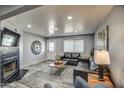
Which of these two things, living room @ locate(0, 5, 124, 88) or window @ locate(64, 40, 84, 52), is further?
window @ locate(64, 40, 84, 52)

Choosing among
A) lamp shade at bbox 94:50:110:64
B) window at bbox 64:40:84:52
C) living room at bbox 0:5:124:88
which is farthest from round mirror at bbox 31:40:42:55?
lamp shade at bbox 94:50:110:64

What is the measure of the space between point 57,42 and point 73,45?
0.43 m

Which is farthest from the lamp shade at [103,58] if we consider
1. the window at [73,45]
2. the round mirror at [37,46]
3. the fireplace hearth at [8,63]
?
the fireplace hearth at [8,63]

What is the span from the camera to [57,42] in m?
2.42

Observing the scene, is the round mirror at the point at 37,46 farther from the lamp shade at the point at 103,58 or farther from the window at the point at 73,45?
the lamp shade at the point at 103,58

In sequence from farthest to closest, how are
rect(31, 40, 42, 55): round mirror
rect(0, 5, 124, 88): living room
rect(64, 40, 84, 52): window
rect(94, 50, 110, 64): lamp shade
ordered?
rect(31, 40, 42, 55): round mirror, rect(64, 40, 84, 52): window, rect(0, 5, 124, 88): living room, rect(94, 50, 110, 64): lamp shade

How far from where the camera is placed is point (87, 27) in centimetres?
319

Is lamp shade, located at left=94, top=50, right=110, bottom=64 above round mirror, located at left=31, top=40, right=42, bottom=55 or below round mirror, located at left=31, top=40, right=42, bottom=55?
below

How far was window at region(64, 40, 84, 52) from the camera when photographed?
230 cm

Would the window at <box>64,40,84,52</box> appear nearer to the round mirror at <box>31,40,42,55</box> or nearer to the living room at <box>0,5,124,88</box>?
the living room at <box>0,5,124,88</box>
